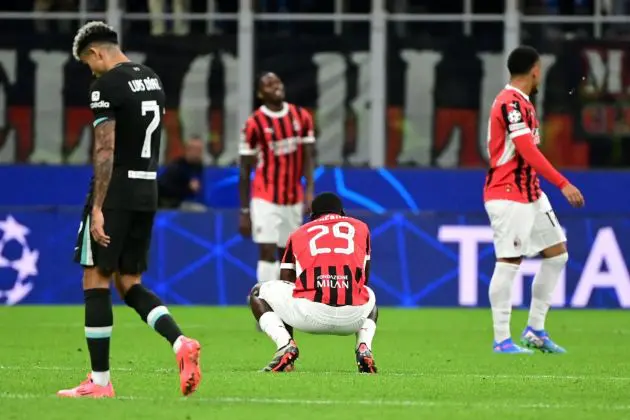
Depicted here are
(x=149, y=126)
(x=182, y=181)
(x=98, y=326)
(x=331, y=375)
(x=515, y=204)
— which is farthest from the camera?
(x=182, y=181)

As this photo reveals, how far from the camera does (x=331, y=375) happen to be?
9742mm

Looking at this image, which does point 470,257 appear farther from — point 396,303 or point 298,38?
point 298,38

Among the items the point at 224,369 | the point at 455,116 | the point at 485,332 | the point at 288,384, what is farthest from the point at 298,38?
the point at 288,384

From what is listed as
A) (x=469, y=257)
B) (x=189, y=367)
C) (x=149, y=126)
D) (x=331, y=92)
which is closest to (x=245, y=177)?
(x=469, y=257)

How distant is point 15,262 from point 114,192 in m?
9.51

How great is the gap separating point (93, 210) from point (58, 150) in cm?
1331

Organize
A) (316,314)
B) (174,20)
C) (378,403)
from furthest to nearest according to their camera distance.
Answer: (174,20) < (316,314) < (378,403)

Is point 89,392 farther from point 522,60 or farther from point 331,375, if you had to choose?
point 522,60

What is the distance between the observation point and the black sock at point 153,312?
852cm

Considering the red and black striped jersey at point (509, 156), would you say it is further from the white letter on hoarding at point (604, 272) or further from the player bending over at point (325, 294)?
the white letter on hoarding at point (604, 272)

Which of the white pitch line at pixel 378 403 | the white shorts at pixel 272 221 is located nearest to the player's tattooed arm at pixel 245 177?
the white shorts at pixel 272 221

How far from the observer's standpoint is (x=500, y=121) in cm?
1200

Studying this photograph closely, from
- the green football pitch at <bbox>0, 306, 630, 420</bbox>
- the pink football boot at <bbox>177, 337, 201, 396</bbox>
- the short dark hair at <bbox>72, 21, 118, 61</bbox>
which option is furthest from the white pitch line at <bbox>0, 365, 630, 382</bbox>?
the short dark hair at <bbox>72, 21, 118, 61</bbox>

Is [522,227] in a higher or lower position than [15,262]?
higher
